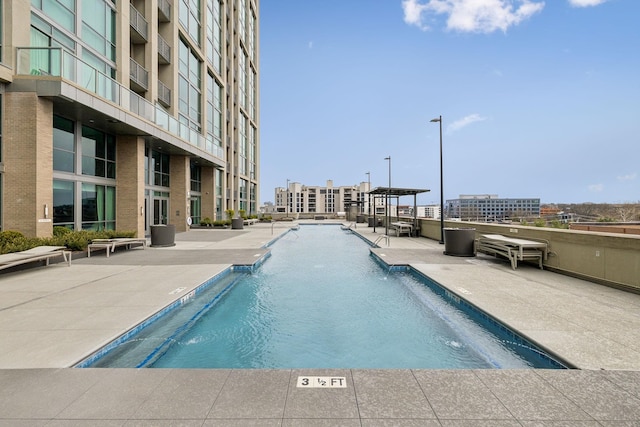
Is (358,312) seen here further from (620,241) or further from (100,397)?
(620,241)

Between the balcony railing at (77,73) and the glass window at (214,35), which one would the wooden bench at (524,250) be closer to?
the balcony railing at (77,73)

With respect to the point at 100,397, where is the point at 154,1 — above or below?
above

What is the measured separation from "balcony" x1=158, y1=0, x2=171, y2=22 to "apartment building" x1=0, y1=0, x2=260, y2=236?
0.11 metres

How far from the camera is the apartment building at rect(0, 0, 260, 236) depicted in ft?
36.6

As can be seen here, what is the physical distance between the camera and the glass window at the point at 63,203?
1324 centimetres

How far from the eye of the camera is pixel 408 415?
8.87 feet

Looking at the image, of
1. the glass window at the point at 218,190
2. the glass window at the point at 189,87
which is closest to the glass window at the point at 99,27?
the glass window at the point at 189,87

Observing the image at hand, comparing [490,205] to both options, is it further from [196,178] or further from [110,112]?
[110,112]

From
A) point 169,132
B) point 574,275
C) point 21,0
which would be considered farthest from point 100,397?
point 169,132

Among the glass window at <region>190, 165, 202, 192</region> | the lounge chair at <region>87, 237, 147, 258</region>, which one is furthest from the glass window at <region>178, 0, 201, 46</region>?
the lounge chair at <region>87, 237, 147, 258</region>

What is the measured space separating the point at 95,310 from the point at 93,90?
11.6 meters

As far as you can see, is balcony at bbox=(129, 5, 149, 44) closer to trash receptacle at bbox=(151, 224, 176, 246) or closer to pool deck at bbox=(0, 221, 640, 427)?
trash receptacle at bbox=(151, 224, 176, 246)

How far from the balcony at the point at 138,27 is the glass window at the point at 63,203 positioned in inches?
408

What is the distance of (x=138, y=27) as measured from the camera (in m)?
18.7
